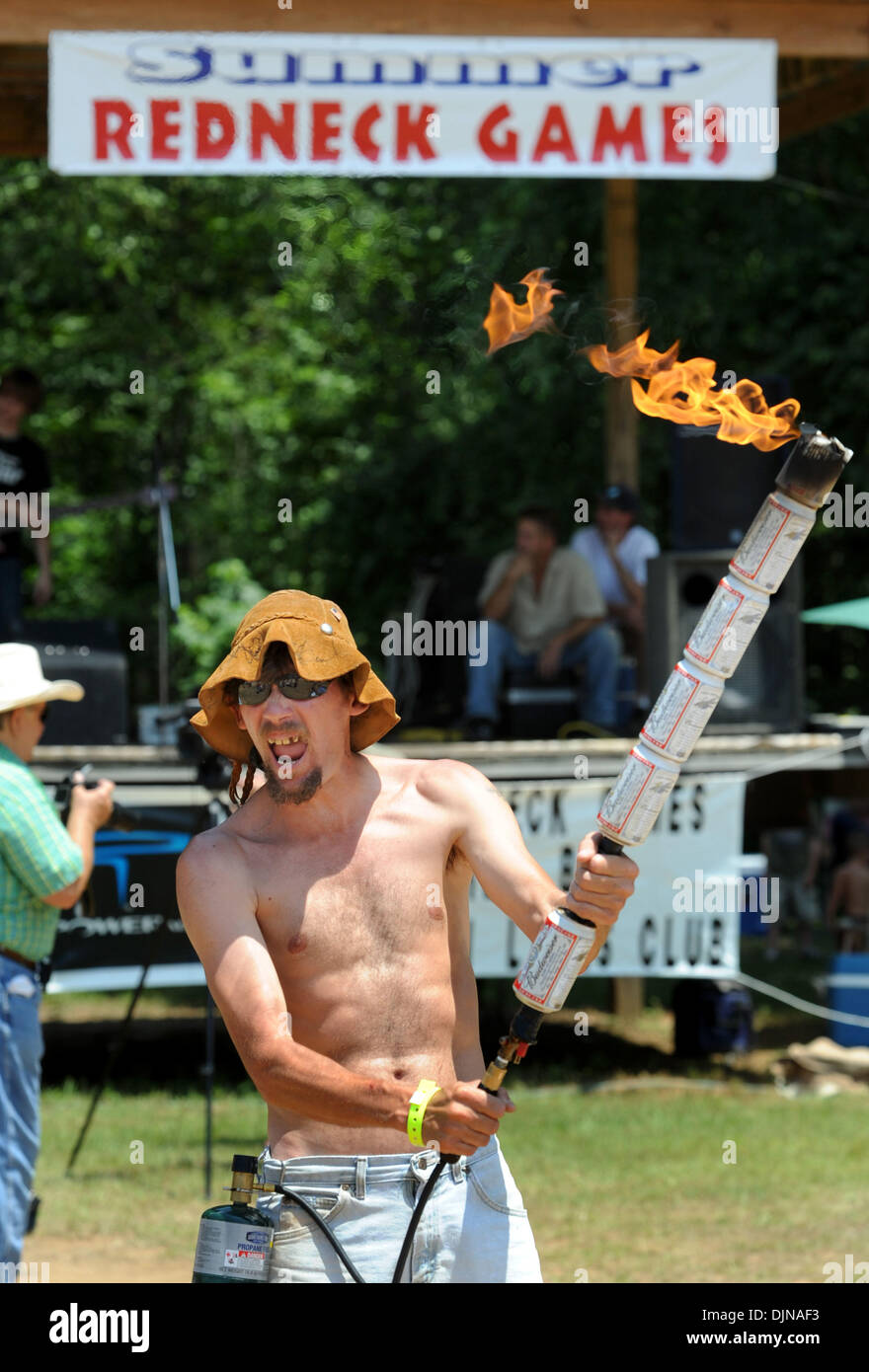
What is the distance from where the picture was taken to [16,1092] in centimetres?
513

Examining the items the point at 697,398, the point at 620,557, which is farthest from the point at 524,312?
the point at 620,557

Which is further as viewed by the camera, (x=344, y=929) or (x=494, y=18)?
(x=494, y=18)

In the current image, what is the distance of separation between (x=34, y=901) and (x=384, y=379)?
48.1ft

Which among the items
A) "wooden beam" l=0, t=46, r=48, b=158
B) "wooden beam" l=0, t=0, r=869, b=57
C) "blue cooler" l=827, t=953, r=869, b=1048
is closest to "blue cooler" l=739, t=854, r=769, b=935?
"blue cooler" l=827, t=953, r=869, b=1048

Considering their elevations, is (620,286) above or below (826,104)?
below

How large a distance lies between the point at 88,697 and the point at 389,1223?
612 centimetres

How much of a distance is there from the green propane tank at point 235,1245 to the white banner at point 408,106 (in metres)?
4.84

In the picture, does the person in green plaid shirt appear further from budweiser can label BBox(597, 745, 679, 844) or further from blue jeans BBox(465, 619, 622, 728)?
blue jeans BBox(465, 619, 622, 728)

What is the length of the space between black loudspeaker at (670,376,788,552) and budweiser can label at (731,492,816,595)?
6.60 metres

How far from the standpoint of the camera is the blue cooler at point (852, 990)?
29.2 feet

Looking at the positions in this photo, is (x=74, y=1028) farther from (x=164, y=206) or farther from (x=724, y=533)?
(x=164, y=206)

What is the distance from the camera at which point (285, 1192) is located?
9.96ft
